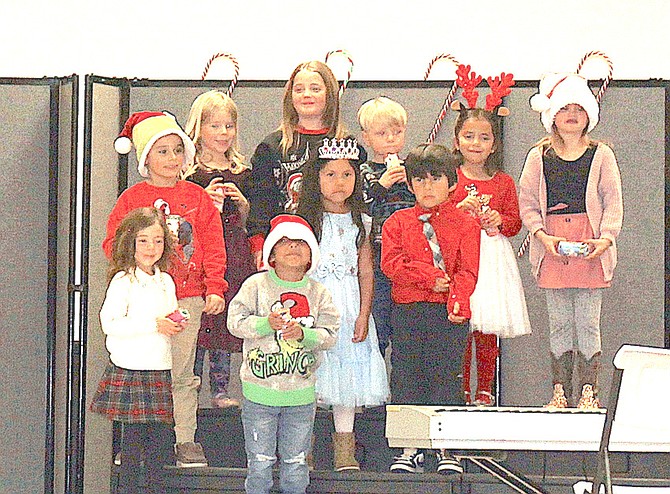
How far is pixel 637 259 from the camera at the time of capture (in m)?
4.39

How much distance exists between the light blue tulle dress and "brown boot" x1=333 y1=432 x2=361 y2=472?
0.13 metres

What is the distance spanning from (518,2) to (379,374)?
91.4 inches

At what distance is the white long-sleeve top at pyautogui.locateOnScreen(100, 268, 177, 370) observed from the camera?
4.18 m

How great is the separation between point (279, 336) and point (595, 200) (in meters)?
1.26

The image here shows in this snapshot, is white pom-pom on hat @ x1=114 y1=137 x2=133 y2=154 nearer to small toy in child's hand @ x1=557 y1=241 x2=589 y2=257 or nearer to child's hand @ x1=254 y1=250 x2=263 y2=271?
child's hand @ x1=254 y1=250 x2=263 y2=271

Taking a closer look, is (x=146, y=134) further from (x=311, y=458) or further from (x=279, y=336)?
(x=311, y=458)

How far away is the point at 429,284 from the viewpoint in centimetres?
427

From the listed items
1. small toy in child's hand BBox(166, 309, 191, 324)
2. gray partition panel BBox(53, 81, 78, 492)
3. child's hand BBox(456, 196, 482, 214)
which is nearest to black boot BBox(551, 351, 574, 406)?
child's hand BBox(456, 196, 482, 214)

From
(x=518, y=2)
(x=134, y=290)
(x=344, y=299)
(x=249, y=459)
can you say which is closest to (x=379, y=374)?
(x=344, y=299)

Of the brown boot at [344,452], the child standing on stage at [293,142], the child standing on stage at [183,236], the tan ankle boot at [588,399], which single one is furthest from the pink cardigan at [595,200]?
the child standing on stage at [183,236]

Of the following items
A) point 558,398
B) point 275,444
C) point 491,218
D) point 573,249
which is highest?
point 491,218

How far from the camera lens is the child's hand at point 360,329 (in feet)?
14.2

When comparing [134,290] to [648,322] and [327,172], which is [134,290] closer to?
[327,172]

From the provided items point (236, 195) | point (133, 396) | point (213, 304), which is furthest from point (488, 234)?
Answer: point (133, 396)
